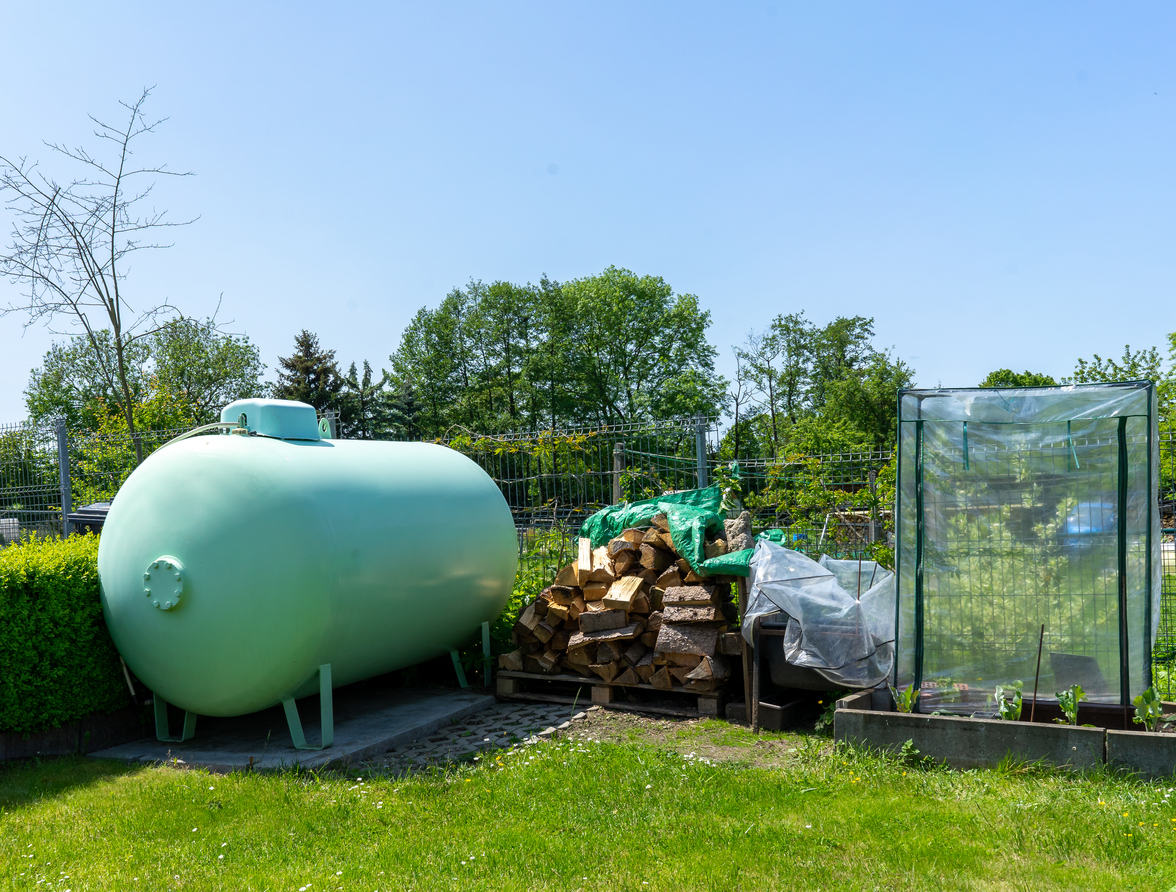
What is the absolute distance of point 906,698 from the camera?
5754mm

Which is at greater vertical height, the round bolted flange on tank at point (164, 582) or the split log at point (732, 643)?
the round bolted flange on tank at point (164, 582)

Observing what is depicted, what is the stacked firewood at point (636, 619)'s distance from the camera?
7.19 meters

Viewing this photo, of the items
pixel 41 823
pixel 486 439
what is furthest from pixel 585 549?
pixel 41 823

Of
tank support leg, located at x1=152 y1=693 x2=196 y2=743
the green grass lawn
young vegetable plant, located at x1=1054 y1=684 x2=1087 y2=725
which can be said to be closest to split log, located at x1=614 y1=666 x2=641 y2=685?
the green grass lawn

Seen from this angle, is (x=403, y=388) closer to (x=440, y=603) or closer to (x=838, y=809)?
(x=440, y=603)

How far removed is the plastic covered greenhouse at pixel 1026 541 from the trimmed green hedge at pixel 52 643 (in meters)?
5.94

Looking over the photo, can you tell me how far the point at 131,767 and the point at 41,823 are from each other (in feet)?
3.68

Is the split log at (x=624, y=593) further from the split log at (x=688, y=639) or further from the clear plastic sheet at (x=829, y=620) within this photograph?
the clear plastic sheet at (x=829, y=620)

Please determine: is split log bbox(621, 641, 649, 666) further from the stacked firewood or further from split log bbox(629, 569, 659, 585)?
split log bbox(629, 569, 659, 585)

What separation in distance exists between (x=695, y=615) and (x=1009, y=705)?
2.47 meters

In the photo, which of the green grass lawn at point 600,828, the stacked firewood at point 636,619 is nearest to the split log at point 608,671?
the stacked firewood at point 636,619

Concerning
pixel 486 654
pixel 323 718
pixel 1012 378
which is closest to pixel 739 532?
pixel 486 654

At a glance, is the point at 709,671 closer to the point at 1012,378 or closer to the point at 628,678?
the point at 628,678

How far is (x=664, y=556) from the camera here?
7844 millimetres
